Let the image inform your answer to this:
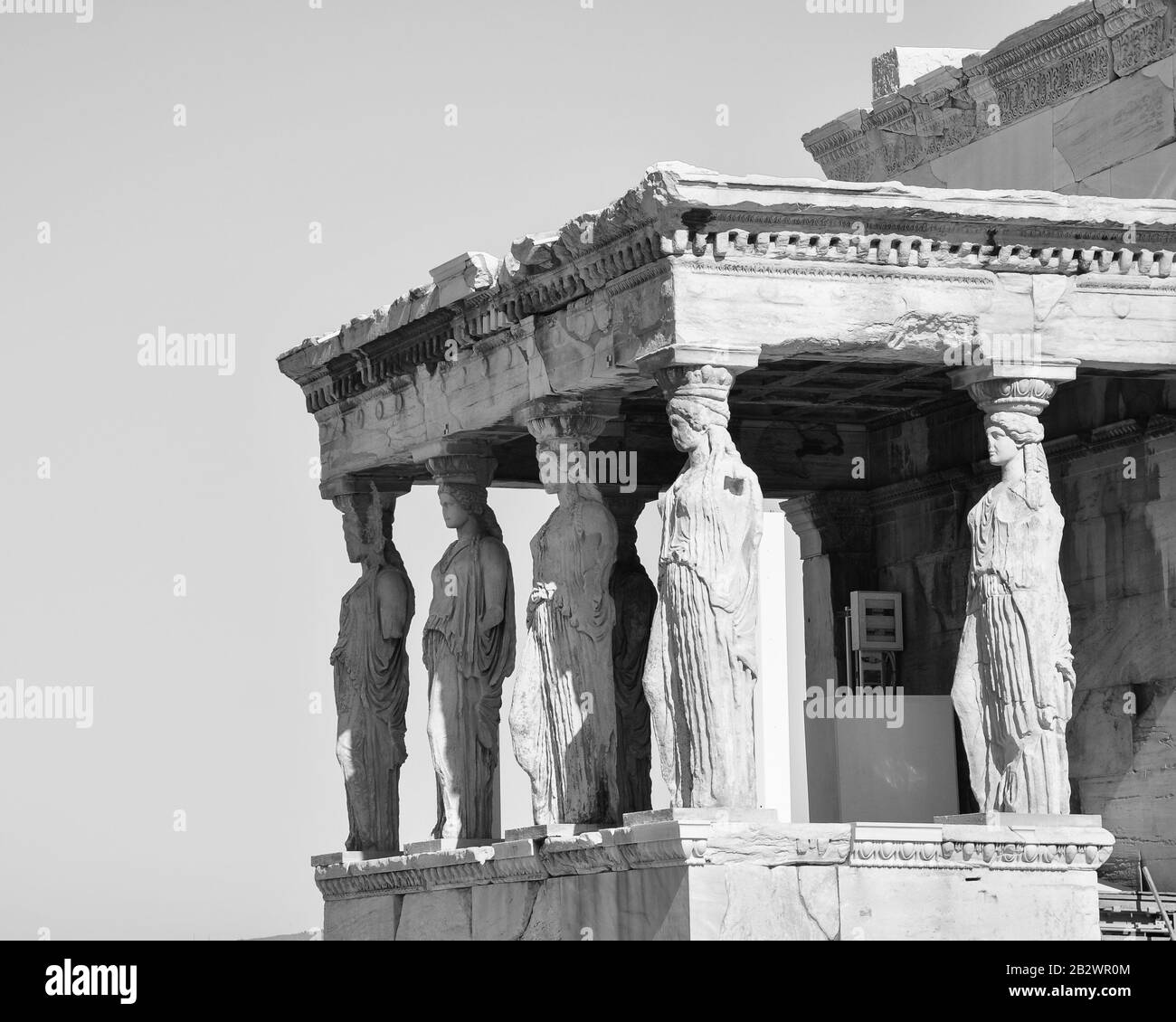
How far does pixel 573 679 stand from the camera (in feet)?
62.1

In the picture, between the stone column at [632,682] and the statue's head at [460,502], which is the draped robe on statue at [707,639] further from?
the statue's head at [460,502]

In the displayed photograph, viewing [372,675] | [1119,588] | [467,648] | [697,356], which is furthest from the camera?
[372,675]

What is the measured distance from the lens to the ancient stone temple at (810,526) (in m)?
17.5

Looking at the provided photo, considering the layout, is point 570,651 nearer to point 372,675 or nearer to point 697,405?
point 697,405

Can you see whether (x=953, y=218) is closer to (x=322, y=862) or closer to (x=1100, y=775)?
(x=1100, y=775)

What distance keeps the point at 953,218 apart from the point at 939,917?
412 cm

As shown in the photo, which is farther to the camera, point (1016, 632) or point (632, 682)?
point (632, 682)

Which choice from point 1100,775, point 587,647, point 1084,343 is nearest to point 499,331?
point 587,647

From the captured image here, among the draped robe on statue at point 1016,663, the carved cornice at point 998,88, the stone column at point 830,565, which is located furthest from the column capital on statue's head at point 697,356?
the stone column at point 830,565

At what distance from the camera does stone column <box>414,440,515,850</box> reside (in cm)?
2044

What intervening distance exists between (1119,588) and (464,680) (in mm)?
4523

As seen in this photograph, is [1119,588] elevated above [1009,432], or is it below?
below

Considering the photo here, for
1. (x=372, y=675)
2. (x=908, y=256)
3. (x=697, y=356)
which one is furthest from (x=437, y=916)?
(x=908, y=256)

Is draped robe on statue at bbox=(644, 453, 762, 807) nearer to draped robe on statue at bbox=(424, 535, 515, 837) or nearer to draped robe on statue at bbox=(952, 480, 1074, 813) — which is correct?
draped robe on statue at bbox=(952, 480, 1074, 813)
